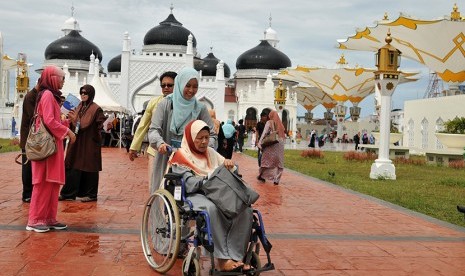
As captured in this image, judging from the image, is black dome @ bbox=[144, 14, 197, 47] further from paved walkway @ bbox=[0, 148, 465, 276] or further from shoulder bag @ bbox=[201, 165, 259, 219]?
shoulder bag @ bbox=[201, 165, 259, 219]

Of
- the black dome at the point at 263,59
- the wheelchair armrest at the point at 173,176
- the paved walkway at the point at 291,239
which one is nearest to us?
the wheelchair armrest at the point at 173,176

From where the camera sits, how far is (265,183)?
416 inches

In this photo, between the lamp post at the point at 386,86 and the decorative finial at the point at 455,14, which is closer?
the lamp post at the point at 386,86

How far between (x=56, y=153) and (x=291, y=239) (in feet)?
7.55

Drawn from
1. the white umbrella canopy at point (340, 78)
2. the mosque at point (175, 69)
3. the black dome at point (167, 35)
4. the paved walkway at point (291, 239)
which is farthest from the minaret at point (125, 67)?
the paved walkway at point (291, 239)

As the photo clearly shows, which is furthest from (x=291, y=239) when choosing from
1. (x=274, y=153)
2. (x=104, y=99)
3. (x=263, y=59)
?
(x=263, y=59)

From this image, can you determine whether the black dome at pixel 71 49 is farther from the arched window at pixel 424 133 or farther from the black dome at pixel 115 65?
the arched window at pixel 424 133

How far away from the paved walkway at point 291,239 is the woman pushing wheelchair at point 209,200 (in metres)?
0.57

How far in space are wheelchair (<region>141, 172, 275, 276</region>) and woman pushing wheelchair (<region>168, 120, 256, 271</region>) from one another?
5cm

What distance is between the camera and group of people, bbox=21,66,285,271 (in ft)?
11.8

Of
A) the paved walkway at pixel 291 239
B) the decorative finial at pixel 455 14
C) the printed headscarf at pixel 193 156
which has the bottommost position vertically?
the paved walkway at pixel 291 239

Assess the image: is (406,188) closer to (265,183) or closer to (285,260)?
(265,183)

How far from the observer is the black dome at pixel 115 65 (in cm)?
5469

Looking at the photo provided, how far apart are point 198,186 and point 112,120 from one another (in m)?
19.8
